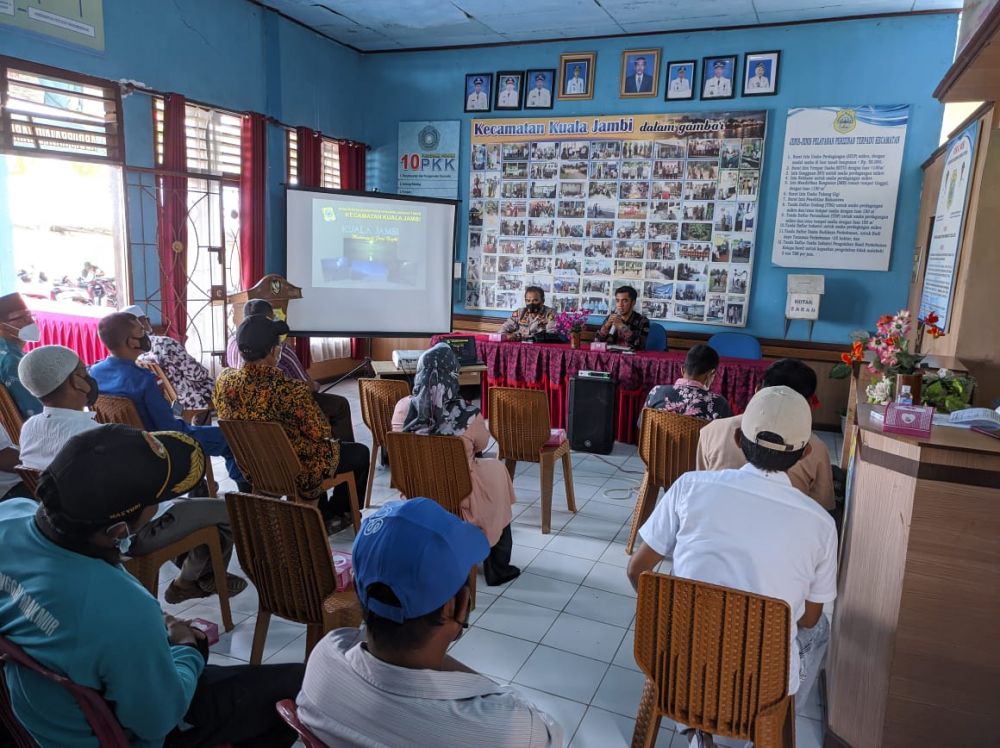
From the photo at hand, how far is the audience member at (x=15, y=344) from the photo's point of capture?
3037 millimetres

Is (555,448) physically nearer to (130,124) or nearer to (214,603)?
(214,603)

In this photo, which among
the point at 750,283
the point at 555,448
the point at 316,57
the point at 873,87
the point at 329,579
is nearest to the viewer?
the point at 329,579

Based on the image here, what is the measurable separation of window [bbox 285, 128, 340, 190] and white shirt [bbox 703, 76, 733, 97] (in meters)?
3.61

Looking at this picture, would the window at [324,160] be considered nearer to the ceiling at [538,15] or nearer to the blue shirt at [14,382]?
the ceiling at [538,15]

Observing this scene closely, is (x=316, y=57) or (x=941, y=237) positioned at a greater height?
(x=316, y=57)

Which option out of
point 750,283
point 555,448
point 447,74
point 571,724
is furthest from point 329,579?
point 447,74

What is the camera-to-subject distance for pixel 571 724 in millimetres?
2094

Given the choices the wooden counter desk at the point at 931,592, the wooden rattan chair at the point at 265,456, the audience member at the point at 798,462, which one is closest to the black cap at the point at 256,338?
the wooden rattan chair at the point at 265,456

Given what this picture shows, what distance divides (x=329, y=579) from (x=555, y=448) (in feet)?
6.33

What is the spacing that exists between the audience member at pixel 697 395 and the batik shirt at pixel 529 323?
2473mm

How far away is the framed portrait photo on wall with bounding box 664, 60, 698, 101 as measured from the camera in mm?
6160

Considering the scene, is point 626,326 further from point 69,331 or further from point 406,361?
point 69,331

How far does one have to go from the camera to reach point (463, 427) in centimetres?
283

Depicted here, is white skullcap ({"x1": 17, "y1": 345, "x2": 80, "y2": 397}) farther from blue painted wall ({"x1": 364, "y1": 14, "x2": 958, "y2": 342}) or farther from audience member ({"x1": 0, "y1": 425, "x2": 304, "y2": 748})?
blue painted wall ({"x1": 364, "y1": 14, "x2": 958, "y2": 342})
